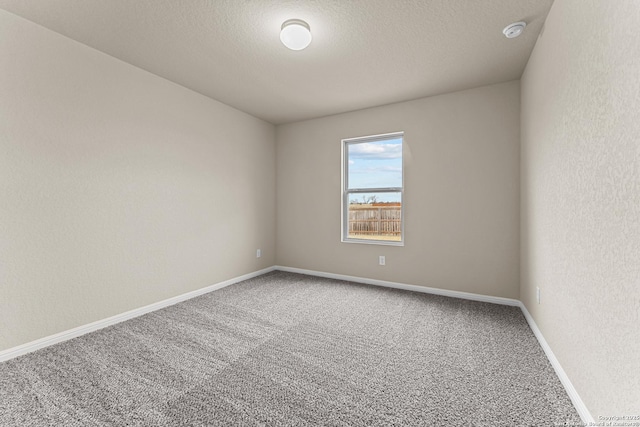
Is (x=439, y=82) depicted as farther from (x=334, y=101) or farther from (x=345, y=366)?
(x=345, y=366)

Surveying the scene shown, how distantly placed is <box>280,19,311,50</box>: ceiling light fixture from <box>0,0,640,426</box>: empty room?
0.02 metres

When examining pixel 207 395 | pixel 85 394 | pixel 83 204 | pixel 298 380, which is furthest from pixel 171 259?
pixel 298 380

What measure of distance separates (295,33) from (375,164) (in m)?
2.18

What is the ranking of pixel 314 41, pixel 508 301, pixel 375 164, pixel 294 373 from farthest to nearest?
pixel 375 164, pixel 508 301, pixel 314 41, pixel 294 373

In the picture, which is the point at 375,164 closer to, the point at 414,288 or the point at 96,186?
the point at 414,288

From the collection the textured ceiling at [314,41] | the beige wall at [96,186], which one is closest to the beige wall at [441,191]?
the textured ceiling at [314,41]

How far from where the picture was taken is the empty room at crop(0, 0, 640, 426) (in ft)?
4.47

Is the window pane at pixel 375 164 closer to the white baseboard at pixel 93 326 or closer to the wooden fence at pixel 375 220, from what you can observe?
the wooden fence at pixel 375 220

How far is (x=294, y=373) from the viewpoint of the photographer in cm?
175

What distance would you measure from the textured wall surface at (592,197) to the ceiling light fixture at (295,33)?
1614mm

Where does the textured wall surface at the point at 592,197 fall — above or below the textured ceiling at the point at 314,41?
below

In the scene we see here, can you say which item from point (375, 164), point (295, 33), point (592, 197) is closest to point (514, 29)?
point (592, 197)

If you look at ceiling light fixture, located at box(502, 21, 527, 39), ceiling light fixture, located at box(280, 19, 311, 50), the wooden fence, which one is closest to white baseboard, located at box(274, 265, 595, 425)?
the wooden fence

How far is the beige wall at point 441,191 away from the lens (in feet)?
9.68
